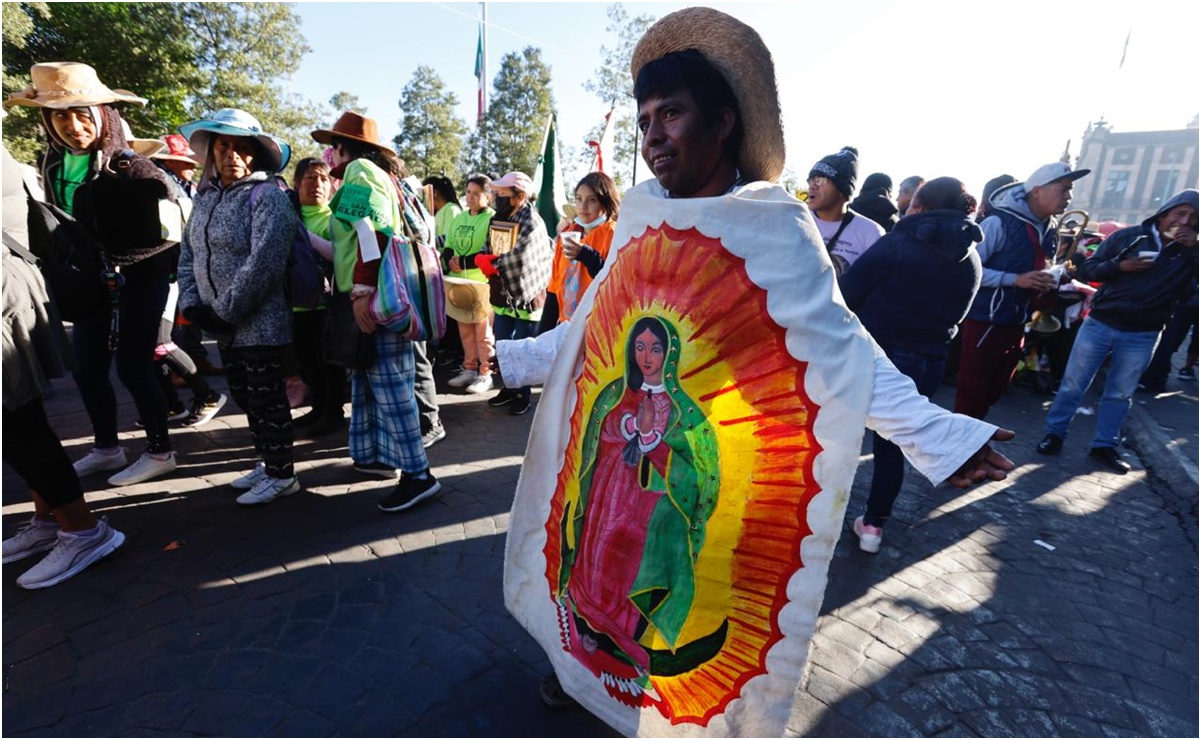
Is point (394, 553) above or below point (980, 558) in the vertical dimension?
above

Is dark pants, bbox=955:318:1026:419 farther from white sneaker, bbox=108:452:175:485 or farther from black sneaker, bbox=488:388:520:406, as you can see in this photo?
white sneaker, bbox=108:452:175:485

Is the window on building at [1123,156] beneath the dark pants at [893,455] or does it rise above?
above

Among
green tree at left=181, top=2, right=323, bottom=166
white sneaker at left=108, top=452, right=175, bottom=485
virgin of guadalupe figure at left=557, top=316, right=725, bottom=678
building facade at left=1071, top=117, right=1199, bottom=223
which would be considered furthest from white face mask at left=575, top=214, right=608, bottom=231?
building facade at left=1071, top=117, right=1199, bottom=223

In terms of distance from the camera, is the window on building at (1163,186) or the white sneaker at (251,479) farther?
the window on building at (1163,186)

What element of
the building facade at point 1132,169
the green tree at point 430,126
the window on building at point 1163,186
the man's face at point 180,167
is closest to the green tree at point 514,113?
the green tree at point 430,126

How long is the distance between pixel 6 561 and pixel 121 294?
5.10 feet

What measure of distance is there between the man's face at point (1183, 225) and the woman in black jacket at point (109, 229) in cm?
720

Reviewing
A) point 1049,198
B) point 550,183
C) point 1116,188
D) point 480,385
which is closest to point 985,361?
point 1049,198

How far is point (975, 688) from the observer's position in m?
2.30

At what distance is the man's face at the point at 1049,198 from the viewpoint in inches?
149

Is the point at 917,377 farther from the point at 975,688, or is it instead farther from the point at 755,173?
the point at 755,173

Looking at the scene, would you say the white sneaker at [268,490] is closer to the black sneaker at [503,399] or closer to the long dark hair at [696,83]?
the black sneaker at [503,399]

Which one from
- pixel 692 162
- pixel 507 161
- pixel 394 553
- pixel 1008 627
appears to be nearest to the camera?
pixel 692 162

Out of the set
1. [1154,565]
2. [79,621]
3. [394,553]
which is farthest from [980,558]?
[79,621]
